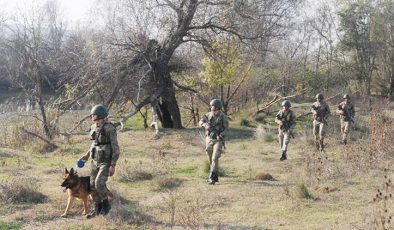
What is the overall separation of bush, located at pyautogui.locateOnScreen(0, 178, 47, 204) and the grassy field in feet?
0.06

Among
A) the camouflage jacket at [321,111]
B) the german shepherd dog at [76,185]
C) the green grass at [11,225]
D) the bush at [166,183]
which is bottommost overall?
the green grass at [11,225]

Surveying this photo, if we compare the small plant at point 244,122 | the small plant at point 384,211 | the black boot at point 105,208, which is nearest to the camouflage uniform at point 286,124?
the small plant at point 384,211

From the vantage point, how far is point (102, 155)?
24.1 ft

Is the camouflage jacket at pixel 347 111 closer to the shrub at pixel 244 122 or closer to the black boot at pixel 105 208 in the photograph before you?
the shrub at pixel 244 122

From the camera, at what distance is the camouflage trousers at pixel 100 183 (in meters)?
7.26

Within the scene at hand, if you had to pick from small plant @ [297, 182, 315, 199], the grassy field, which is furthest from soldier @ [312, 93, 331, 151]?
small plant @ [297, 182, 315, 199]

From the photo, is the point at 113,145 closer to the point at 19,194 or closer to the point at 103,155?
the point at 103,155

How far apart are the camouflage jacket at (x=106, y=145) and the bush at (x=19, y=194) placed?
1.99 metres

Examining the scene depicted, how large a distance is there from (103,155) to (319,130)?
28.6 feet

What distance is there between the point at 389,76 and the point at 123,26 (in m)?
25.2

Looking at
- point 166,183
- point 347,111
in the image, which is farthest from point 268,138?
point 166,183

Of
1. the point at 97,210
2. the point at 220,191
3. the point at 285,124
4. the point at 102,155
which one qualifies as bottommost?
the point at 97,210

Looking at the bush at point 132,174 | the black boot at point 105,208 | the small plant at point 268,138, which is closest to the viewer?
the black boot at point 105,208

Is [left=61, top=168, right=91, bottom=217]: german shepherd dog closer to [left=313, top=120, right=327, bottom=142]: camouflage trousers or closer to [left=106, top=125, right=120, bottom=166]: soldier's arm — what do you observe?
[left=106, top=125, right=120, bottom=166]: soldier's arm
